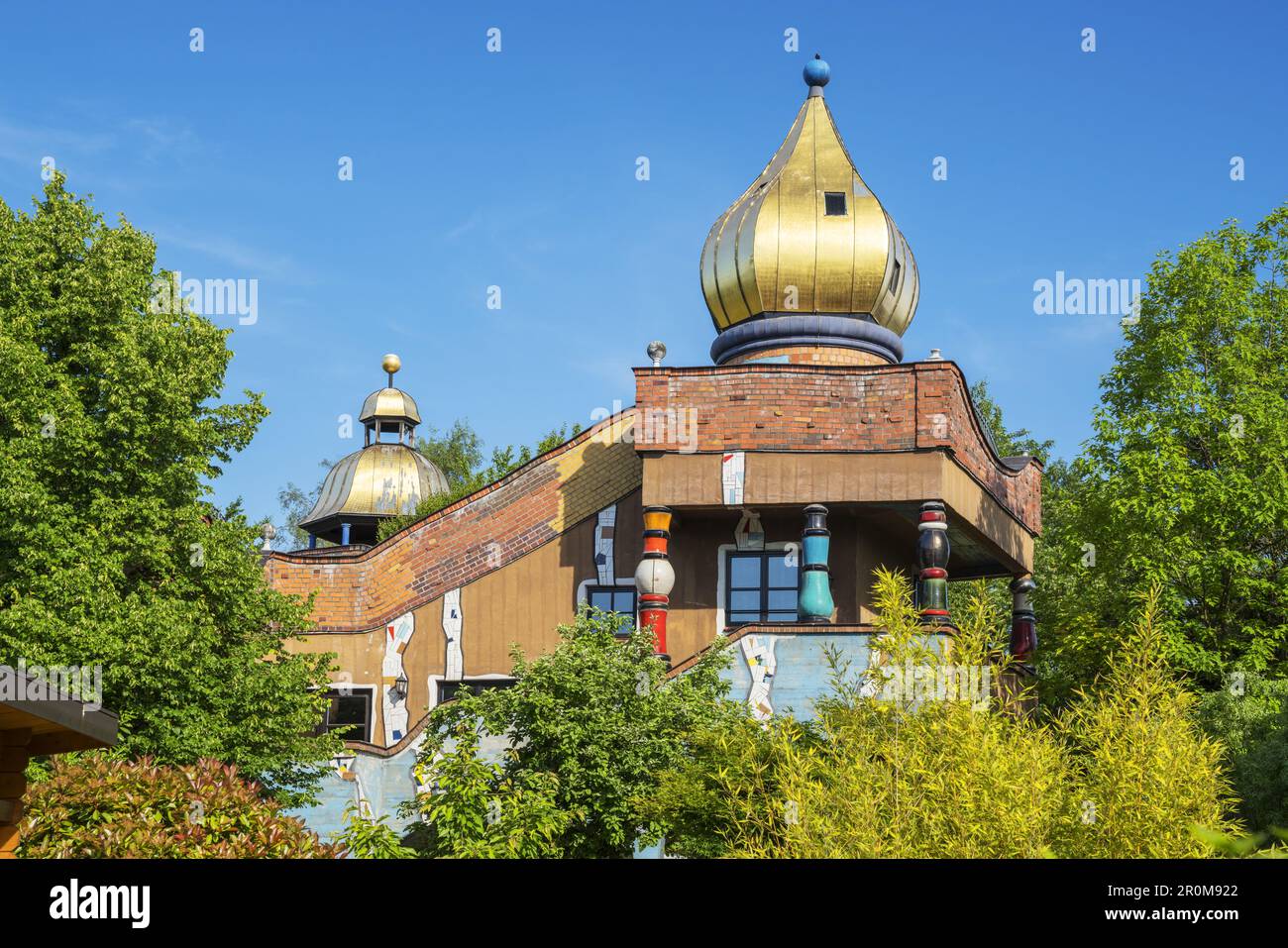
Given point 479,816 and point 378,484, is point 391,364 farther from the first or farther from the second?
point 479,816

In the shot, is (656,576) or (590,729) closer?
(590,729)

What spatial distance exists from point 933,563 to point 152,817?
9434mm

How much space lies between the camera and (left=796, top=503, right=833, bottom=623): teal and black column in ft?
61.2

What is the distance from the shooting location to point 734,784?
1345 centimetres

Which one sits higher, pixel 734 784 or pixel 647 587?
pixel 647 587

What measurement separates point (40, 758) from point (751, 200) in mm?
12575

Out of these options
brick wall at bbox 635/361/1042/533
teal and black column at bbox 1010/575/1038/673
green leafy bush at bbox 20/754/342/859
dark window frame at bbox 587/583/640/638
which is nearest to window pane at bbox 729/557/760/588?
dark window frame at bbox 587/583/640/638

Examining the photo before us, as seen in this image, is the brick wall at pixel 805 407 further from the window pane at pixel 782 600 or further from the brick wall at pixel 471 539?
the brick wall at pixel 471 539

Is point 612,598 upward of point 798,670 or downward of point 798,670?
upward

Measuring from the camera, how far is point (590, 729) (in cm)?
1566

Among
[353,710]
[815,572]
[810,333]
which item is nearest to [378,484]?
[353,710]

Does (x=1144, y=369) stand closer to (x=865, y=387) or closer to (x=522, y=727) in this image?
(x=865, y=387)

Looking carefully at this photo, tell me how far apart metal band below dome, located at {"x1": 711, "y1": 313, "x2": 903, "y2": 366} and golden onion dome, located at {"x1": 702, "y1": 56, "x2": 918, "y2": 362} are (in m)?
0.01
